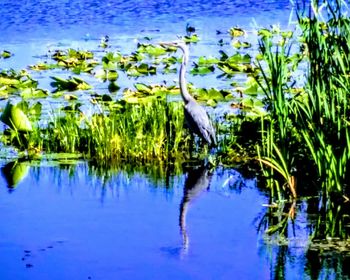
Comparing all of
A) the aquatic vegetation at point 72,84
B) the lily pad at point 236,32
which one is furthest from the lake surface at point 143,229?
the lily pad at point 236,32

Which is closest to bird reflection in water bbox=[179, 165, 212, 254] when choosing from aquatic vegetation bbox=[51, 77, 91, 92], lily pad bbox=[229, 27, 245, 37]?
aquatic vegetation bbox=[51, 77, 91, 92]

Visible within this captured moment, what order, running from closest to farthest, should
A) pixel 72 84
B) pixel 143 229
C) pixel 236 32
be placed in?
pixel 143 229
pixel 72 84
pixel 236 32

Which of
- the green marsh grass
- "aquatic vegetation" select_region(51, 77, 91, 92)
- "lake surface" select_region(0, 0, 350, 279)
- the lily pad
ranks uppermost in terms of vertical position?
the lily pad

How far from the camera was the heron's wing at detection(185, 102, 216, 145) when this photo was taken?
8805 mm

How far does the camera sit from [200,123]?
8789 mm

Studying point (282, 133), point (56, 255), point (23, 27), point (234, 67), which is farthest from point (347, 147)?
point (23, 27)

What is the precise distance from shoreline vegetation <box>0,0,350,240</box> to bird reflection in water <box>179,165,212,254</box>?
296 millimetres

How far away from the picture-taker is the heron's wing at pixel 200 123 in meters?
8.80

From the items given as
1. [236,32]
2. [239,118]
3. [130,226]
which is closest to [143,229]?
[130,226]

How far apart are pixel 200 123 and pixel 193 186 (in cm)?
92

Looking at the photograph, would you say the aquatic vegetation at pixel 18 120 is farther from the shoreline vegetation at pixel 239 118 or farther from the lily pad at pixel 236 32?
the lily pad at pixel 236 32

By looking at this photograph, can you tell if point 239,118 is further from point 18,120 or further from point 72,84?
point 72,84

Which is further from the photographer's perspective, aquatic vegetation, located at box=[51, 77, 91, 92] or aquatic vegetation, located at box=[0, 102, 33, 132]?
aquatic vegetation, located at box=[51, 77, 91, 92]

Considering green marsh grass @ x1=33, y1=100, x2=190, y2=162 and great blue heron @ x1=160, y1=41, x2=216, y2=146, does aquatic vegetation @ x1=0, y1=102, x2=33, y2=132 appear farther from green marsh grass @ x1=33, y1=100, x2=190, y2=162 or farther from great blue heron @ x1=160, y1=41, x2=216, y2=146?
great blue heron @ x1=160, y1=41, x2=216, y2=146
